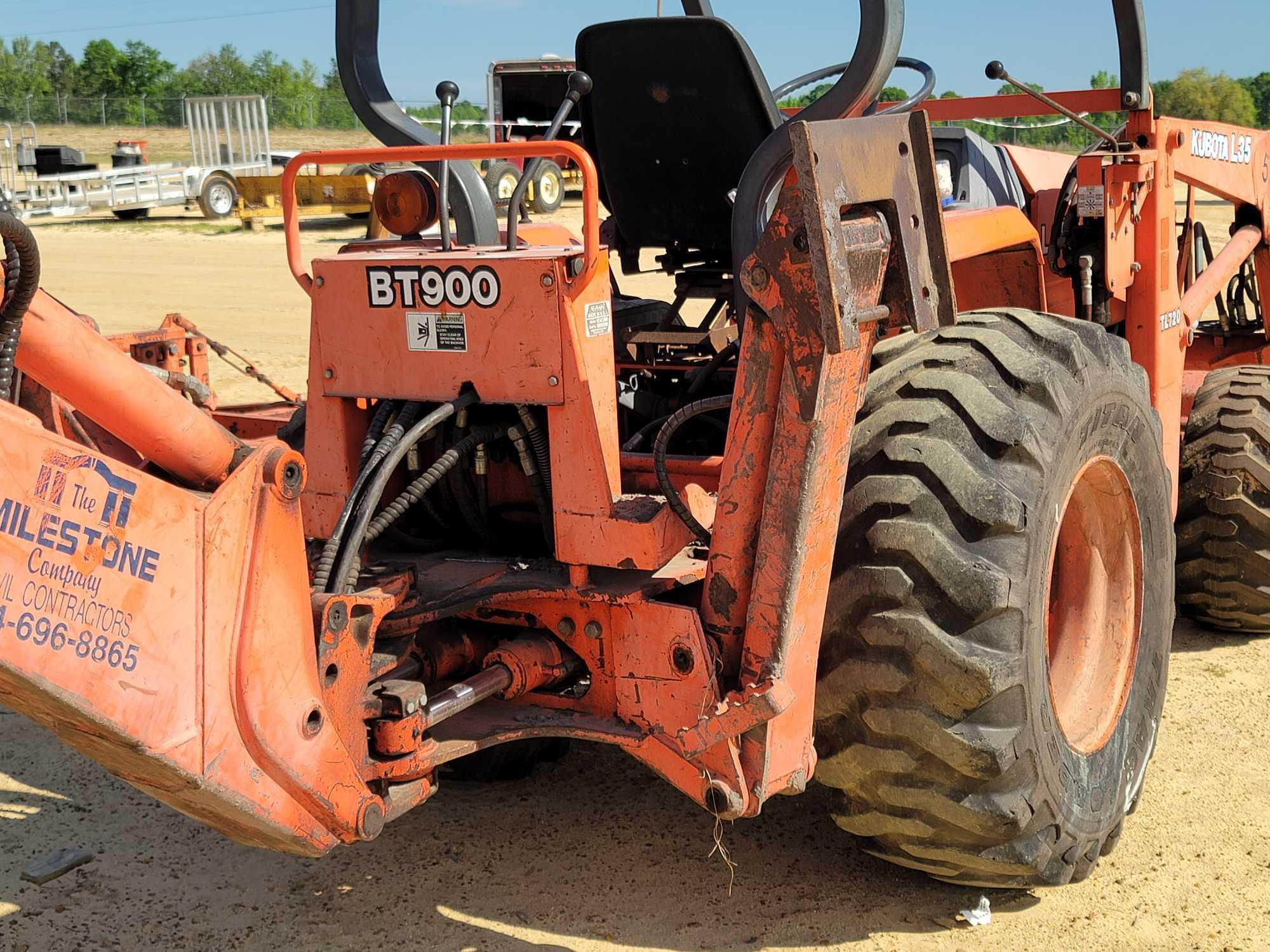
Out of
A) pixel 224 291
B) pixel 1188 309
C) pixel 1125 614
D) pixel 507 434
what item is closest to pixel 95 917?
pixel 507 434

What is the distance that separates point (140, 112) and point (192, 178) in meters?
29.9

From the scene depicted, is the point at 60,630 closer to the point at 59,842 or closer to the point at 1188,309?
the point at 59,842

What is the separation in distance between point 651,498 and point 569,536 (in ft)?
0.73

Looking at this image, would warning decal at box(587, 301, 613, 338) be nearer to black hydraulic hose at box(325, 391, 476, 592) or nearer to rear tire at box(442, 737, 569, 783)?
black hydraulic hose at box(325, 391, 476, 592)

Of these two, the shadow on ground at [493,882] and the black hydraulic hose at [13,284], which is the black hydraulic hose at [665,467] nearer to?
the shadow on ground at [493,882]

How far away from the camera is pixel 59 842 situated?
3.99 m

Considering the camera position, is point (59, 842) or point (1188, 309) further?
point (1188, 309)

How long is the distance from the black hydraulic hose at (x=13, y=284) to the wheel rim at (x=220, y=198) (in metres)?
23.6

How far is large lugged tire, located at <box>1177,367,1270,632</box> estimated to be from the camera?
512 centimetres

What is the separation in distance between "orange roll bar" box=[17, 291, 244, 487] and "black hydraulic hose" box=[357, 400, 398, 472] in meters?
0.57

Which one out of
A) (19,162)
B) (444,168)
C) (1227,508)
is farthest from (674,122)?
(19,162)

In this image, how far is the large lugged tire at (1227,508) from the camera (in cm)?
512

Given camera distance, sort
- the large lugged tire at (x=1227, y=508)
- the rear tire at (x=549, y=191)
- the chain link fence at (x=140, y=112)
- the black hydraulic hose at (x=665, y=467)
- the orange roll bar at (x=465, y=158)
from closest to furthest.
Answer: the orange roll bar at (x=465, y=158) → the black hydraulic hose at (x=665, y=467) → the large lugged tire at (x=1227, y=508) → the rear tire at (x=549, y=191) → the chain link fence at (x=140, y=112)

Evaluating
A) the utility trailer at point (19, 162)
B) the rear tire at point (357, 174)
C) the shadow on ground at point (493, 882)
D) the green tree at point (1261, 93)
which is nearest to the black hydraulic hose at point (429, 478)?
the shadow on ground at point (493, 882)
